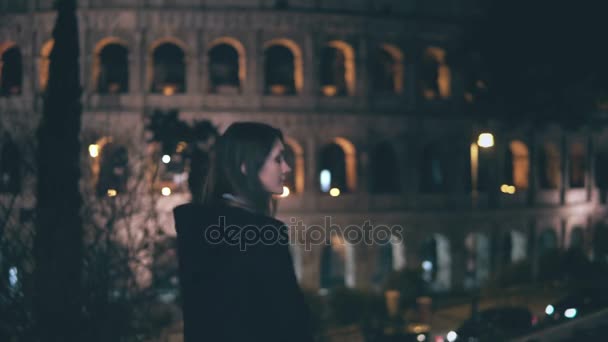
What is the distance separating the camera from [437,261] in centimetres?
2548

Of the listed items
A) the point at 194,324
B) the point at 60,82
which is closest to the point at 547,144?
the point at 60,82

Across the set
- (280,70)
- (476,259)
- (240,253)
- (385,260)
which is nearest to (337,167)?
(280,70)

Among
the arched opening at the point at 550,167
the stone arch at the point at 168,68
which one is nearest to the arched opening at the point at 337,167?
the stone arch at the point at 168,68

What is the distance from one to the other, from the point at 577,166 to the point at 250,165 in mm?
29470

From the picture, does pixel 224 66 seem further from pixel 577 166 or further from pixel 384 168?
pixel 577 166

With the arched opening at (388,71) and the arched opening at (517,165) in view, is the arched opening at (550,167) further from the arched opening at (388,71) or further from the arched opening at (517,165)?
the arched opening at (388,71)

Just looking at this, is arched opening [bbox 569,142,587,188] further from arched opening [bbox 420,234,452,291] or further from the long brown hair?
the long brown hair

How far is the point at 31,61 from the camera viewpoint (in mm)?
22250

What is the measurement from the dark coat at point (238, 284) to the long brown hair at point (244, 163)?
0.07 meters

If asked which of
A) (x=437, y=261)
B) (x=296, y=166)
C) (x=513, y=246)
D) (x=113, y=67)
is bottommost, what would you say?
(x=437, y=261)

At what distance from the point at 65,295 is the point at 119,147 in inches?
519

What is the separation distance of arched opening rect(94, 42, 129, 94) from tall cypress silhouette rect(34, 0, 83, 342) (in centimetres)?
950

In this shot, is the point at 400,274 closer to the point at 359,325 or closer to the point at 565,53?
the point at 359,325

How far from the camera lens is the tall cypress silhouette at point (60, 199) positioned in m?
8.95
